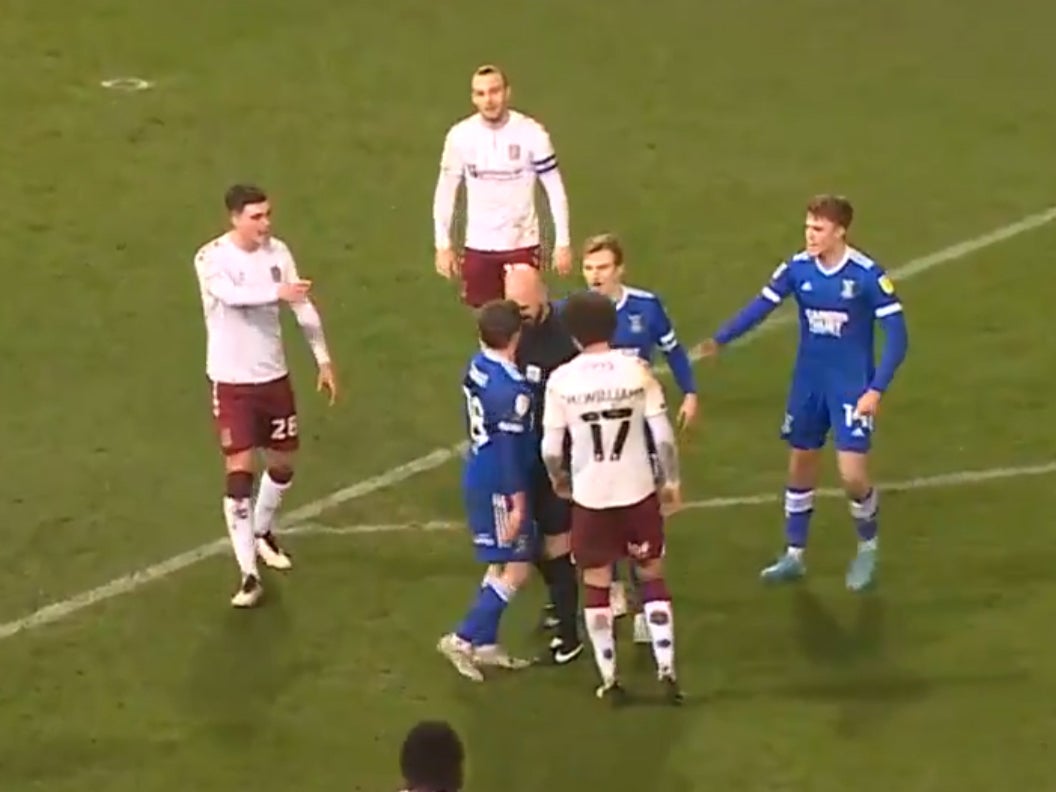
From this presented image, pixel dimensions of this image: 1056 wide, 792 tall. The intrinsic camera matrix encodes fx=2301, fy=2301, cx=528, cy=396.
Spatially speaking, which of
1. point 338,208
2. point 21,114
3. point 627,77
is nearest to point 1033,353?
point 338,208

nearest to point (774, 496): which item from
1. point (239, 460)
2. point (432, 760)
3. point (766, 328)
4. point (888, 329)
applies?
point (888, 329)

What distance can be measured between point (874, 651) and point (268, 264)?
3.61 meters

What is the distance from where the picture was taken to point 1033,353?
1523cm

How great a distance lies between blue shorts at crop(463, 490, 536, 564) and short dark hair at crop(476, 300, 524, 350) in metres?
0.74

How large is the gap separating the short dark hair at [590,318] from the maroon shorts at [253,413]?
2153 mm

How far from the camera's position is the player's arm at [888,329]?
11.5 meters

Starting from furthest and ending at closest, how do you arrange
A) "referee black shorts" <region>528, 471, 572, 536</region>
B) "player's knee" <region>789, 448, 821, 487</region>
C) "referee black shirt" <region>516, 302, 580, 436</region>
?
"player's knee" <region>789, 448, 821, 487</region> < "referee black shorts" <region>528, 471, 572, 536</region> < "referee black shirt" <region>516, 302, 580, 436</region>

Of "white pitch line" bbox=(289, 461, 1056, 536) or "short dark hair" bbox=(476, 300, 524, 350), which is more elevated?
"short dark hair" bbox=(476, 300, 524, 350)

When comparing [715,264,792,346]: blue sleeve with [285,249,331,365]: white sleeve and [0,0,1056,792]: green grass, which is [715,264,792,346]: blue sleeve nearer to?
[0,0,1056,792]: green grass

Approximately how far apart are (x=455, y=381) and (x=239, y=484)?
3.33 m

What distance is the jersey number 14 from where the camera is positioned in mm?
10336

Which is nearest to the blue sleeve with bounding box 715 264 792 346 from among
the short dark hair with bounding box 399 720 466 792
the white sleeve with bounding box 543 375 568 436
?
the white sleeve with bounding box 543 375 568 436

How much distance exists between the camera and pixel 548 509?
1112 centimetres

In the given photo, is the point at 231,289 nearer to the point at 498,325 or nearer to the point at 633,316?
the point at 498,325
